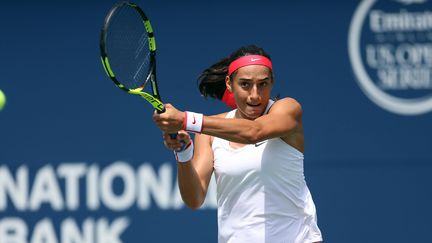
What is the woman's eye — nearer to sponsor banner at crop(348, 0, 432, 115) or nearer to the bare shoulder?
the bare shoulder

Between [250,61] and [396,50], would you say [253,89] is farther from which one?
[396,50]

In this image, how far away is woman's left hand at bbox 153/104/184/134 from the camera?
3855 mm

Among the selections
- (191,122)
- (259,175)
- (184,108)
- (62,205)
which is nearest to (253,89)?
(259,175)

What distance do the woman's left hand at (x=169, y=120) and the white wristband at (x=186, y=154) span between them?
1.01 feet

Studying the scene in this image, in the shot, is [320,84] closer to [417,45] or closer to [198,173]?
[417,45]

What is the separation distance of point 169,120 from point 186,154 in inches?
15.7

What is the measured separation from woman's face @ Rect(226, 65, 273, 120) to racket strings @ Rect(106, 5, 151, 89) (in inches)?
16.0

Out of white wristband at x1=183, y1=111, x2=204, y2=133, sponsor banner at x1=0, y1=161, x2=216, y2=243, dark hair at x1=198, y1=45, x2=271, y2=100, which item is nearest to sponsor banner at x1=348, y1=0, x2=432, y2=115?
sponsor banner at x1=0, y1=161, x2=216, y2=243

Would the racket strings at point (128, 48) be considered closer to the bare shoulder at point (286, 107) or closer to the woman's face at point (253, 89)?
the woman's face at point (253, 89)

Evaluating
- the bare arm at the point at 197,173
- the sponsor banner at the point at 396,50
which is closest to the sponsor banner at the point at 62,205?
the sponsor banner at the point at 396,50

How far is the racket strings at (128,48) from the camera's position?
13.8 feet

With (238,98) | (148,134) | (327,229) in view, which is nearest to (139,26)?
(238,98)

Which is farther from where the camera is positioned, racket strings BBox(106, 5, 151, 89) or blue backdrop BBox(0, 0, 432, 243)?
blue backdrop BBox(0, 0, 432, 243)

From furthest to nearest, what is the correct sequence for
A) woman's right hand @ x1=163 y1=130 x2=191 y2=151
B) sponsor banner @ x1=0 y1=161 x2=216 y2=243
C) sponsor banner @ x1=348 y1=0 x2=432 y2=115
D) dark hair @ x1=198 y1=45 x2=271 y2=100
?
sponsor banner @ x1=348 y1=0 x2=432 y2=115 < sponsor banner @ x1=0 y1=161 x2=216 y2=243 < dark hair @ x1=198 y1=45 x2=271 y2=100 < woman's right hand @ x1=163 y1=130 x2=191 y2=151
